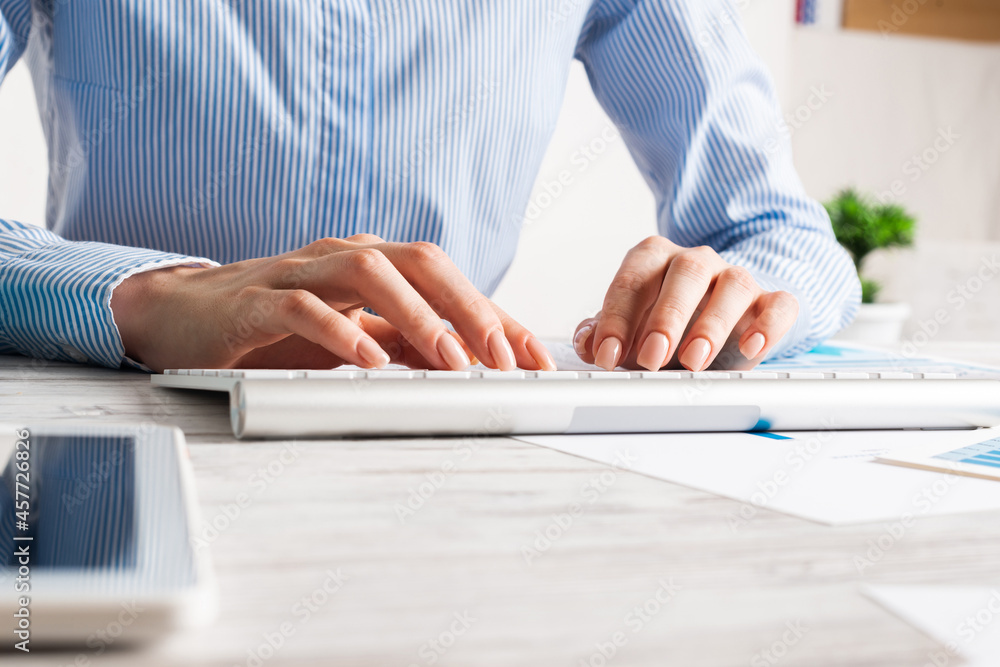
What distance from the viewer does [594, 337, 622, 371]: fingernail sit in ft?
1.63

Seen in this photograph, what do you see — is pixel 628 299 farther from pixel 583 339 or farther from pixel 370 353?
pixel 370 353

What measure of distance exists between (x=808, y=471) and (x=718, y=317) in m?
0.23

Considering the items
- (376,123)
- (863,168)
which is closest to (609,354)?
(376,123)

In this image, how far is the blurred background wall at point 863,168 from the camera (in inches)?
101

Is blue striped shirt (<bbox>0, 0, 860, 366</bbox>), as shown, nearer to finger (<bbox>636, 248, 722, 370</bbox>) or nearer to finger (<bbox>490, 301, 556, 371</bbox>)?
finger (<bbox>636, 248, 722, 370</bbox>)

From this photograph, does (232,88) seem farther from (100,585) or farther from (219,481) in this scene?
(100,585)

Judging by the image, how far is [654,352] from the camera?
47 cm

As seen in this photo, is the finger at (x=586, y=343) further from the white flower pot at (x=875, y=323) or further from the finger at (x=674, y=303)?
the white flower pot at (x=875, y=323)

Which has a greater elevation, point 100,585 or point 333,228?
point 100,585

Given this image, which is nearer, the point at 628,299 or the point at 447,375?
the point at 447,375

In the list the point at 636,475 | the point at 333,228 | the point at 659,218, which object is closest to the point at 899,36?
the point at 659,218

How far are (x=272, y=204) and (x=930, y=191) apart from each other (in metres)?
2.78

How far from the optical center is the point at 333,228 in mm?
878

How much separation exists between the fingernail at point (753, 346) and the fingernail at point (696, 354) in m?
0.06
